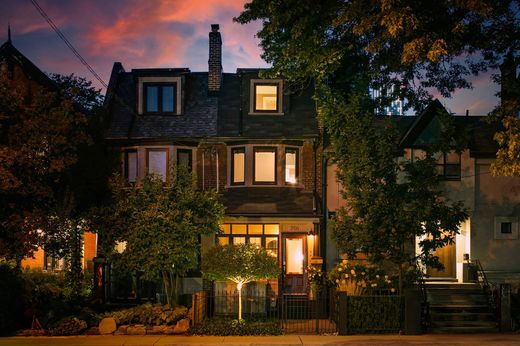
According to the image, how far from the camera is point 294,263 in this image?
2350 centimetres

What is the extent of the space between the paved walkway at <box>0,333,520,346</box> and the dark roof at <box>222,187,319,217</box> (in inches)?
256

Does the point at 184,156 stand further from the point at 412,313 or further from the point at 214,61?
the point at 412,313

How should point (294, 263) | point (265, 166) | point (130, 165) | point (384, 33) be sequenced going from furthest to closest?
1. point (130, 165)
2. point (265, 166)
3. point (294, 263)
4. point (384, 33)

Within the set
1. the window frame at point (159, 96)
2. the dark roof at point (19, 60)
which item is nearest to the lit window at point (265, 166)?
the window frame at point (159, 96)

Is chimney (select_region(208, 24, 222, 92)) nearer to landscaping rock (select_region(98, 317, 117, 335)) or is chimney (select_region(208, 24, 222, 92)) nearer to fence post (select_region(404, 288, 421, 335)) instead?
landscaping rock (select_region(98, 317, 117, 335))

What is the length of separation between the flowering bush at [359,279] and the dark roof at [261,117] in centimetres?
674

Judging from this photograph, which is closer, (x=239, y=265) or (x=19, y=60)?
(x=239, y=265)

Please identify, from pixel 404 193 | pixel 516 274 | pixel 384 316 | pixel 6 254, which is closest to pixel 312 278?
pixel 384 316

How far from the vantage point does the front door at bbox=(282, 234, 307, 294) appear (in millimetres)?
23219

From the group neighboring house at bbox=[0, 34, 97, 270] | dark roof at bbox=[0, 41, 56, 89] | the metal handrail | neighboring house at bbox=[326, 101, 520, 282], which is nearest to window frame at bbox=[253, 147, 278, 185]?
neighboring house at bbox=[326, 101, 520, 282]

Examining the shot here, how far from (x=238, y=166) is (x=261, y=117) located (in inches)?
92.4

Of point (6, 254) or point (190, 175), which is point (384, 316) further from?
point (6, 254)

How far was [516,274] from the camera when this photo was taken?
23.5 metres

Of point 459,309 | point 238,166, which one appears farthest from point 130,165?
point 459,309
